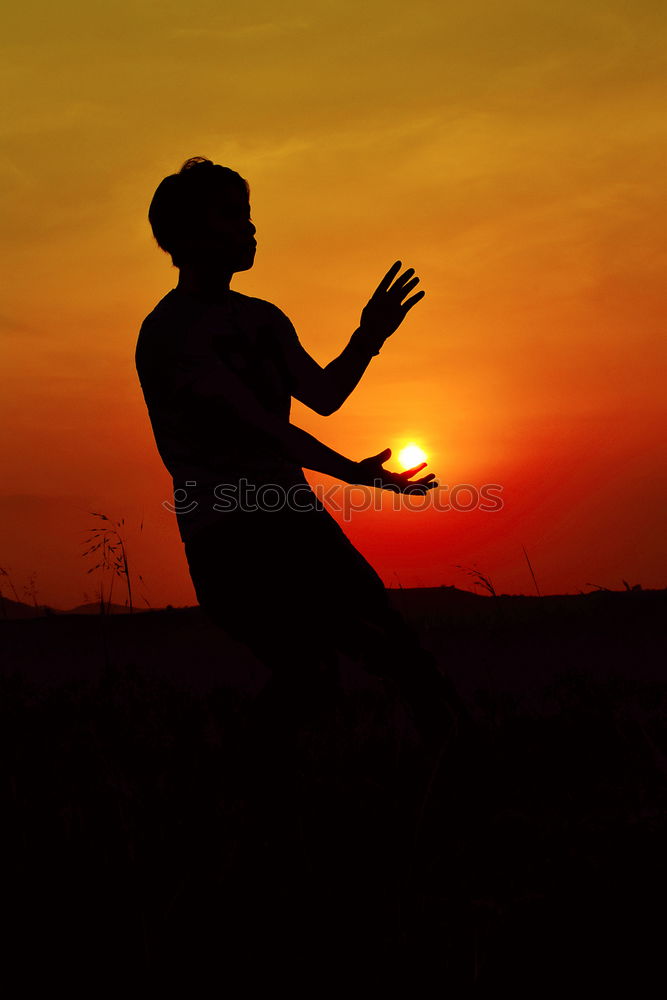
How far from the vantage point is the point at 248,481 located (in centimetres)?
349

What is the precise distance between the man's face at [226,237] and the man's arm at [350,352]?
26cm

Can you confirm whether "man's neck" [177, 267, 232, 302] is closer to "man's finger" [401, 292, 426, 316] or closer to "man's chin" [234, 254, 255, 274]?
"man's chin" [234, 254, 255, 274]

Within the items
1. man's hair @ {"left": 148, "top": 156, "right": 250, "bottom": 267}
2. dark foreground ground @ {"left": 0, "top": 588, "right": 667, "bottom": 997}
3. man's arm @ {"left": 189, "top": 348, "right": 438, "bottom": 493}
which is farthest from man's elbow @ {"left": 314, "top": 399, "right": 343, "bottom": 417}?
dark foreground ground @ {"left": 0, "top": 588, "right": 667, "bottom": 997}

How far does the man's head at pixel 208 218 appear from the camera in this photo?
3605 mm

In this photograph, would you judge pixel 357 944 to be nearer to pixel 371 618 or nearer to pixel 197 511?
pixel 371 618

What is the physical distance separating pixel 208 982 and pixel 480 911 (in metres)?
0.68

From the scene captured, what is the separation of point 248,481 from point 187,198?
3.00ft

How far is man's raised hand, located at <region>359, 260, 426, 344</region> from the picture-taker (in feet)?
12.8

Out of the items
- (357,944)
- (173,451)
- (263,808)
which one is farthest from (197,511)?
(357,944)

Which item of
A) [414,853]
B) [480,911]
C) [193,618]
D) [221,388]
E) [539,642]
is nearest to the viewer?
[480,911]

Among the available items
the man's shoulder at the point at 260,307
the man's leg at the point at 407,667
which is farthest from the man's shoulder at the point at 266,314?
the man's leg at the point at 407,667

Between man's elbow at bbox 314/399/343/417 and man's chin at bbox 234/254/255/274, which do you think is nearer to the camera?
man's chin at bbox 234/254/255/274

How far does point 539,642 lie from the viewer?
8062 mm

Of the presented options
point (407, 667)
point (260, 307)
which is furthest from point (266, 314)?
point (407, 667)
